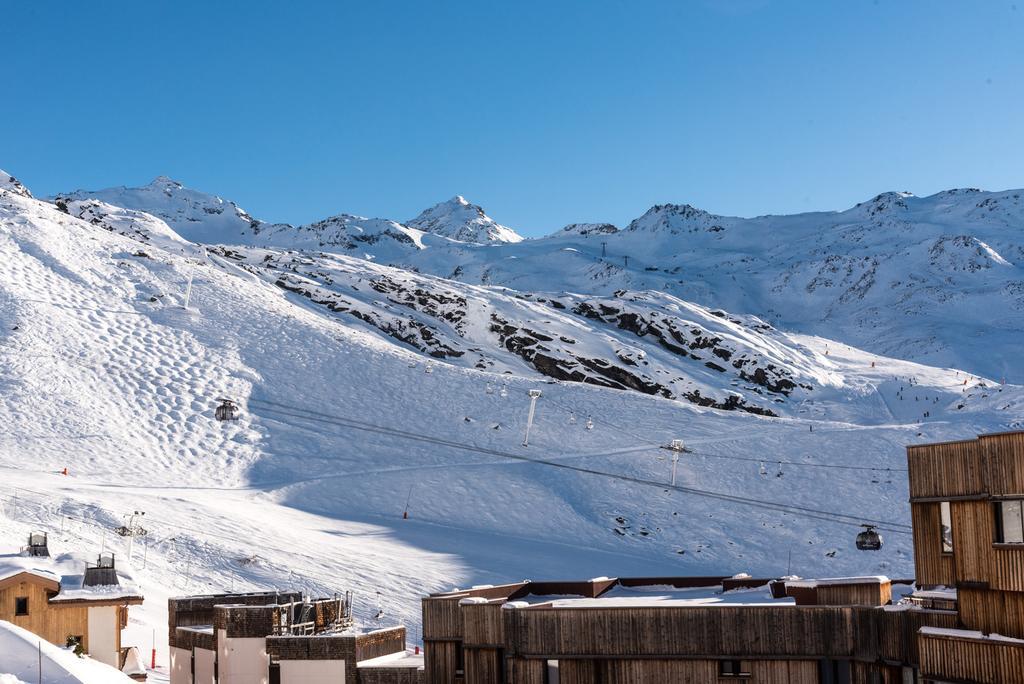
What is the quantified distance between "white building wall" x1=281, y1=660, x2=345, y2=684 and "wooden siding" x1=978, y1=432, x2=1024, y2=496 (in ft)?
56.7

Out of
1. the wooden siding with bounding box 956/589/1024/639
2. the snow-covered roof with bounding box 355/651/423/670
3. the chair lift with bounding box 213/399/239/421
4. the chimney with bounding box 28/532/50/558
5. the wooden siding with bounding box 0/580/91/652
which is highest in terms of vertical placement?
the chair lift with bounding box 213/399/239/421

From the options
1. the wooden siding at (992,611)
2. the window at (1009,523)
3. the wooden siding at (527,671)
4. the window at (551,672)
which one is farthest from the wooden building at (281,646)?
the window at (1009,523)

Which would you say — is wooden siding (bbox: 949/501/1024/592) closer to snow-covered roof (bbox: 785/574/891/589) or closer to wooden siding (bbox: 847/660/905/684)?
snow-covered roof (bbox: 785/574/891/589)

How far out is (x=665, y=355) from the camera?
352 feet

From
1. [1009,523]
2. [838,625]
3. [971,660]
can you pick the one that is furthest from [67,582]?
[1009,523]

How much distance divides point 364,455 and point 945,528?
46064 millimetres

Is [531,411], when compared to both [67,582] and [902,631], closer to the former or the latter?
[67,582]

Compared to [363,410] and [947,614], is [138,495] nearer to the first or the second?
[363,410]

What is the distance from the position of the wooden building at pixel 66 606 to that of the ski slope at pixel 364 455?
3501mm

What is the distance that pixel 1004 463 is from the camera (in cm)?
2047

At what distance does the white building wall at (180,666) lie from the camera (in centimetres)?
3312

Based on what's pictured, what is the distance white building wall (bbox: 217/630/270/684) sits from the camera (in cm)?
3072

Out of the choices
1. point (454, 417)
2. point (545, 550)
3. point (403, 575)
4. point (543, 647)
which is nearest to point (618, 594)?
point (543, 647)

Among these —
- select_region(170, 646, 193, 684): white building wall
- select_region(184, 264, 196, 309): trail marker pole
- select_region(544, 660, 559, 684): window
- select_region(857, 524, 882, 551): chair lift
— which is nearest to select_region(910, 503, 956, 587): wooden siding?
select_region(544, 660, 559, 684): window
